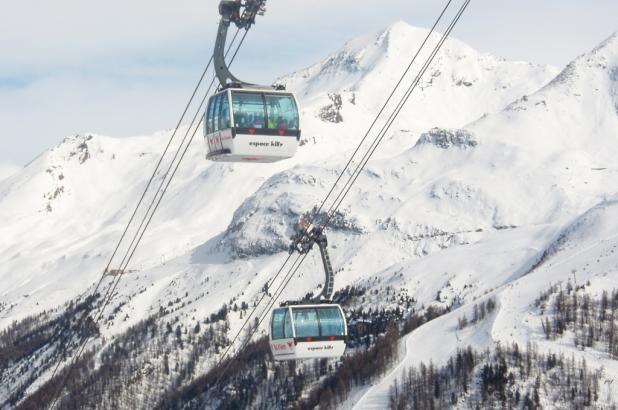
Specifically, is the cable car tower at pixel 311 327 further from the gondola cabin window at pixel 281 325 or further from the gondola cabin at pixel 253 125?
the gondola cabin at pixel 253 125

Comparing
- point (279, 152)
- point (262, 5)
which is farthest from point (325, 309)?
point (262, 5)

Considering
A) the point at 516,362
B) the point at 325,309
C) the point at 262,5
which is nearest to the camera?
the point at 262,5

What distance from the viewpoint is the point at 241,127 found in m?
57.8

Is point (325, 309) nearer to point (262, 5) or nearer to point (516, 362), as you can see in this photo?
point (262, 5)

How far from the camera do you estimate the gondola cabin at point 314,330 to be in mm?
81812

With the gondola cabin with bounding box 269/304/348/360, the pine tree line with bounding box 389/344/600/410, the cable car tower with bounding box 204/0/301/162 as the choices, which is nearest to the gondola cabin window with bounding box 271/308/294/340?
the gondola cabin with bounding box 269/304/348/360

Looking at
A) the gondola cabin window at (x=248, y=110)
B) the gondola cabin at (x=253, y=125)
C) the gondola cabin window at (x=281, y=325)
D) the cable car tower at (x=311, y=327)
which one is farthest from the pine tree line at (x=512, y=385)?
the gondola cabin window at (x=248, y=110)

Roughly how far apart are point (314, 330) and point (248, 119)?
27.5 metres

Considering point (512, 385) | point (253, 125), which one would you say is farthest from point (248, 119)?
→ point (512, 385)

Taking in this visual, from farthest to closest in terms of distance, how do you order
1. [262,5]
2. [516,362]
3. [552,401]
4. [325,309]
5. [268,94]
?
1. [516,362]
2. [552,401]
3. [325,309]
4. [268,94]
5. [262,5]

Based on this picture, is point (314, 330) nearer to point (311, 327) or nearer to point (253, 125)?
point (311, 327)

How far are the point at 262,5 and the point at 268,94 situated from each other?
18.0 ft

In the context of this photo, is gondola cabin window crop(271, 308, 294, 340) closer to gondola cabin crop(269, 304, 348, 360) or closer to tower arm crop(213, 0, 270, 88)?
gondola cabin crop(269, 304, 348, 360)

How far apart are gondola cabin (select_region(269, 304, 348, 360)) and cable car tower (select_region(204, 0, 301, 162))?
24.6 m
